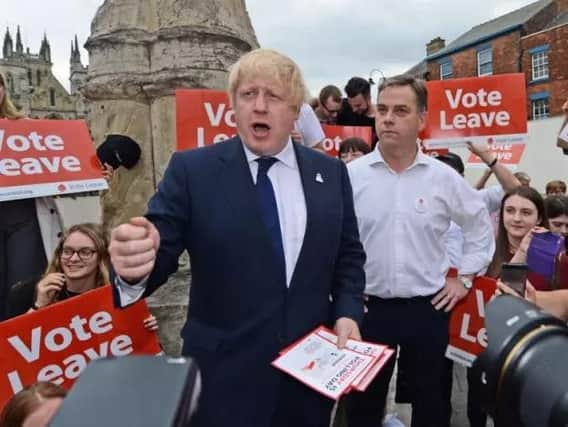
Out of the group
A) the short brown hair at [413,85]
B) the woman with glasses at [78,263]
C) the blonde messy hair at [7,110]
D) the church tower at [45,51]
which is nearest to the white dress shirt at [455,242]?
the short brown hair at [413,85]

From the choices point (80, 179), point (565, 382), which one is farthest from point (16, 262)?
point (565, 382)

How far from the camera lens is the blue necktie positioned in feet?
5.83

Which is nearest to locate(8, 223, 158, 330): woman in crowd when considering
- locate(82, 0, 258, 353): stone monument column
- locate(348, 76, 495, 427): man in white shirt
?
locate(82, 0, 258, 353): stone monument column

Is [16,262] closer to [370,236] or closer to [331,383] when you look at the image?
[370,236]

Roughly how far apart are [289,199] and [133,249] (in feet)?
2.09

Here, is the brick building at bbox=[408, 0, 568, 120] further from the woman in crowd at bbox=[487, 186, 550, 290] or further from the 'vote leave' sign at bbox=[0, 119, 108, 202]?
the 'vote leave' sign at bbox=[0, 119, 108, 202]

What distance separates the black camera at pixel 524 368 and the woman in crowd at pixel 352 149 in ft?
10.8

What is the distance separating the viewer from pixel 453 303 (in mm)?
2760

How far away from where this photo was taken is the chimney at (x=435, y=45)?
3488 centimetres

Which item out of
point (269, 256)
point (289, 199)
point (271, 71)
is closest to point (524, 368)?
point (269, 256)

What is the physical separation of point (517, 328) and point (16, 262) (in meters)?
2.80

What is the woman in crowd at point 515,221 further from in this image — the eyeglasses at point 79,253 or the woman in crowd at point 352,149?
the eyeglasses at point 79,253

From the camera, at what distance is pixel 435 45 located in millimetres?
35000

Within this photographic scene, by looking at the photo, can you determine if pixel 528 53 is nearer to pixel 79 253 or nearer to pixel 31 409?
pixel 79 253
